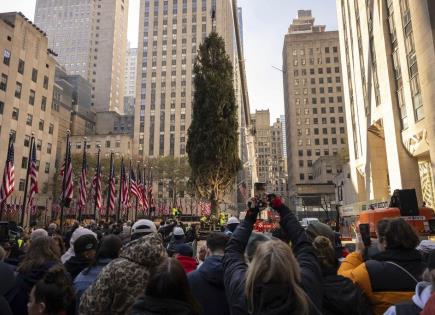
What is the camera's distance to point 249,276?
2693 millimetres

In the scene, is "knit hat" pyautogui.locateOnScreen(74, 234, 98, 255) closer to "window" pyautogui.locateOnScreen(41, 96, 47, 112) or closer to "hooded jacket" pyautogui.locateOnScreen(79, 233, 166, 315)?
"hooded jacket" pyautogui.locateOnScreen(79, 233, 166, 315)

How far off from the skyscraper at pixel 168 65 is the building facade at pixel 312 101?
19.8 metres

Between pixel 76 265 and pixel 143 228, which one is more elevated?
pixel 143 228

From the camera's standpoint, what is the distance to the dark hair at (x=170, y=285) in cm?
274

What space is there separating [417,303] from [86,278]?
3.77 meters

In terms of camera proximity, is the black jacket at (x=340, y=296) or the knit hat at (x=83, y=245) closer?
the black jacket at (x=340, y=296)

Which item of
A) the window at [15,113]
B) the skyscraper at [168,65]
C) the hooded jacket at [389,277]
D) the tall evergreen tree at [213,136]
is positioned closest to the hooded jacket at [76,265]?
the hooded jacket at [389,277]

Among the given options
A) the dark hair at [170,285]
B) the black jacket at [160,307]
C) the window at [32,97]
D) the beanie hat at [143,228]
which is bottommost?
the black jacket at [160,307]

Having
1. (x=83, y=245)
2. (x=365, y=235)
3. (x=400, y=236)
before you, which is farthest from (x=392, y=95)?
(x=83, y=245)

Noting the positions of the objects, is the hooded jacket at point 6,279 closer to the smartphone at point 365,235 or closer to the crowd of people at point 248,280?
the crowd of people at point 248,280

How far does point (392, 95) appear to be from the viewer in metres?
32.8

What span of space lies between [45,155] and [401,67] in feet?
171

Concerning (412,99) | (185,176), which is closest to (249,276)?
(412,99)

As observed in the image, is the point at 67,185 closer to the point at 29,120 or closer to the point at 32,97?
the point at 29,120
